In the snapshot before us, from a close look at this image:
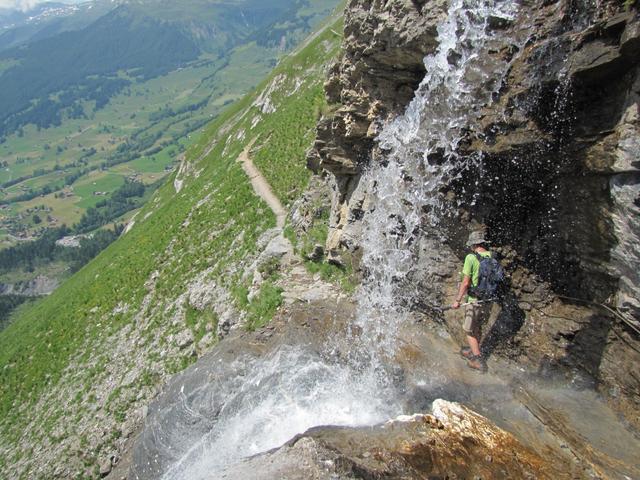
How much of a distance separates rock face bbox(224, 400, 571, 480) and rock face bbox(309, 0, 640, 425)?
12.5ft

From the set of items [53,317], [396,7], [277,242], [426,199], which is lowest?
[53,317]

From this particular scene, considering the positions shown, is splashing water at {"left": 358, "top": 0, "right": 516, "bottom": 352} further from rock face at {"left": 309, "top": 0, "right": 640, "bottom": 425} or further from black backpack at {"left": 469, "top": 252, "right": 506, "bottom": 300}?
black backpack at {"left": 469, "top": 252, "right": 506, "bottom": 300}

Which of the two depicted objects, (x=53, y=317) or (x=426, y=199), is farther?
(x=53, y=317)

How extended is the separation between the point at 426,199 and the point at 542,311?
532 cm

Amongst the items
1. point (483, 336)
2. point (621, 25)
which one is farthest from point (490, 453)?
point (621, 25)

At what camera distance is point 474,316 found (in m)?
14.7

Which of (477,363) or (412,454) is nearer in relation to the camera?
(412,454)

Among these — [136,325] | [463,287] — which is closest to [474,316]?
[463,287]

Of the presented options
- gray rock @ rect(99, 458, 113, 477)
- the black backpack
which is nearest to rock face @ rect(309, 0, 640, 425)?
the black backpack

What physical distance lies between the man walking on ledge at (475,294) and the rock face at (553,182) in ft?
2.12

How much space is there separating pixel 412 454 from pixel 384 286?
8.15 m

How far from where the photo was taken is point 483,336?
15414mm

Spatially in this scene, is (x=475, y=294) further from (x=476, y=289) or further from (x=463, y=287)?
(x=463, y=287)

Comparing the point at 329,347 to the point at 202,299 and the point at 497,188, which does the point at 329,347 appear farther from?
the point at 202,299
